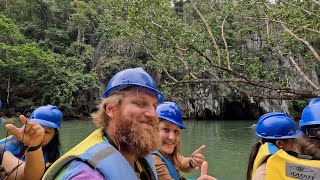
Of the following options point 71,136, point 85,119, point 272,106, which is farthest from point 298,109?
point 71,136

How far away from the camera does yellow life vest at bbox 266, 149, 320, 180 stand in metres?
1.46

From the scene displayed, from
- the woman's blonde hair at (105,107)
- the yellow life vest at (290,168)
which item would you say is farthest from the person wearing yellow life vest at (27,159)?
the yellow life vest at (290,168)

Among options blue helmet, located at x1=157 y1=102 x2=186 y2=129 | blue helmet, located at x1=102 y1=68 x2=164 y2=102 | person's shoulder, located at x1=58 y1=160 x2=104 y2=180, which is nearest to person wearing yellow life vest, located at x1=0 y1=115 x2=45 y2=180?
blue helmet, located at x1=102 y1=68 x2=164 y2=102

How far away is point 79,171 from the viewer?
102 centimetres

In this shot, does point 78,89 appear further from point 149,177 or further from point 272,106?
point 149,177

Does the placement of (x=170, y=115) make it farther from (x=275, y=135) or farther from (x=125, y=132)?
(x=125, y=132)

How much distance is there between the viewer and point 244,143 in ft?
43.9

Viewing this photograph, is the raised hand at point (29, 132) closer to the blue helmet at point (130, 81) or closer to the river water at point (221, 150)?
the blue helmet at point (130, 81)

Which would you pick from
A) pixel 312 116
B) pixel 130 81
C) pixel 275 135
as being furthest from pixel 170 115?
pixel 130 81

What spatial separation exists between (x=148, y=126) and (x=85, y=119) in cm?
2277

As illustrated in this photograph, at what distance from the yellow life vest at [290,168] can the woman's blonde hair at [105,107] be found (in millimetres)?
831

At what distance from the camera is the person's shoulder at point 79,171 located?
1010 millimetres

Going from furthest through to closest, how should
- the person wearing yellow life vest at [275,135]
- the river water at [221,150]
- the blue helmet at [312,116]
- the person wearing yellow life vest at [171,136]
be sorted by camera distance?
the river water at [221,150] < the person wearing yellow life vest at [171,136] < the person wearing yellow life vest at [275,135] < the blue helmet at [312,116]

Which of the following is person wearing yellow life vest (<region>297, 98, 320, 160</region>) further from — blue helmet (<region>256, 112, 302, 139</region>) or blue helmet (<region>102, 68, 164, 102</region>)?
blue helmet (<region>102, 68, 164, 102</region>)
